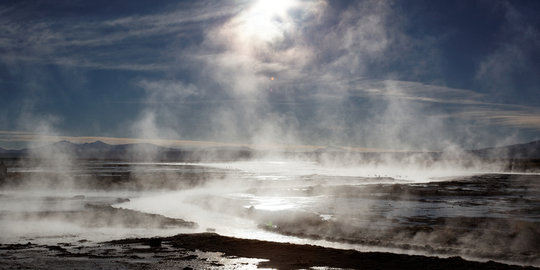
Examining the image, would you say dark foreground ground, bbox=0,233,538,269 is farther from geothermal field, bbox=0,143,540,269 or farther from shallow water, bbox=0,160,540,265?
shallow water, bbox=0,160,540,265

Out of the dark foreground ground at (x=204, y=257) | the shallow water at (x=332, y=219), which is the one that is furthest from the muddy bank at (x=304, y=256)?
the shallow water at (x=332, y=219)

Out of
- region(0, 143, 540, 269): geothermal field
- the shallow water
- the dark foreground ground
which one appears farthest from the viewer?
the shallow water

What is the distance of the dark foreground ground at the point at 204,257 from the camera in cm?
1437

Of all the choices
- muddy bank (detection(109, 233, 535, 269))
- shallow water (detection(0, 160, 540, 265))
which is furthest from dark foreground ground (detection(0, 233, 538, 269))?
shallow water (detection(0, 160, 540, 265))

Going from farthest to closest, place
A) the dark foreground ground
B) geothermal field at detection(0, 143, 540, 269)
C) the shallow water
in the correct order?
the shallow water
geothermal field at detection(0, 143, 540, 269)
the dark foreground ground

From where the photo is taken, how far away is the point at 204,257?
1585 centimetres

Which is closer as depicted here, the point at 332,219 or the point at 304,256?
the point at 304,256

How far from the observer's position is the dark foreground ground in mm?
14367

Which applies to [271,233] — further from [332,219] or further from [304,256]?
[304,256]

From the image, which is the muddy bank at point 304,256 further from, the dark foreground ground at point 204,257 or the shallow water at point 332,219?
the shallow water at point 332,219

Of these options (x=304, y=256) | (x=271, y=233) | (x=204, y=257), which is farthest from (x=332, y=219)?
(x=204, y=257)

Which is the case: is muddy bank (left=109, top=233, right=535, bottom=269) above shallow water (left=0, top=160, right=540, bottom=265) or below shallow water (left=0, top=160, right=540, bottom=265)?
below

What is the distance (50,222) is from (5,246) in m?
6.84

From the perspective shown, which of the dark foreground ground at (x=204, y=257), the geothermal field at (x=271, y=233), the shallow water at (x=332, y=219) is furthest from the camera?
the shallow water at (x=332, y=219)
